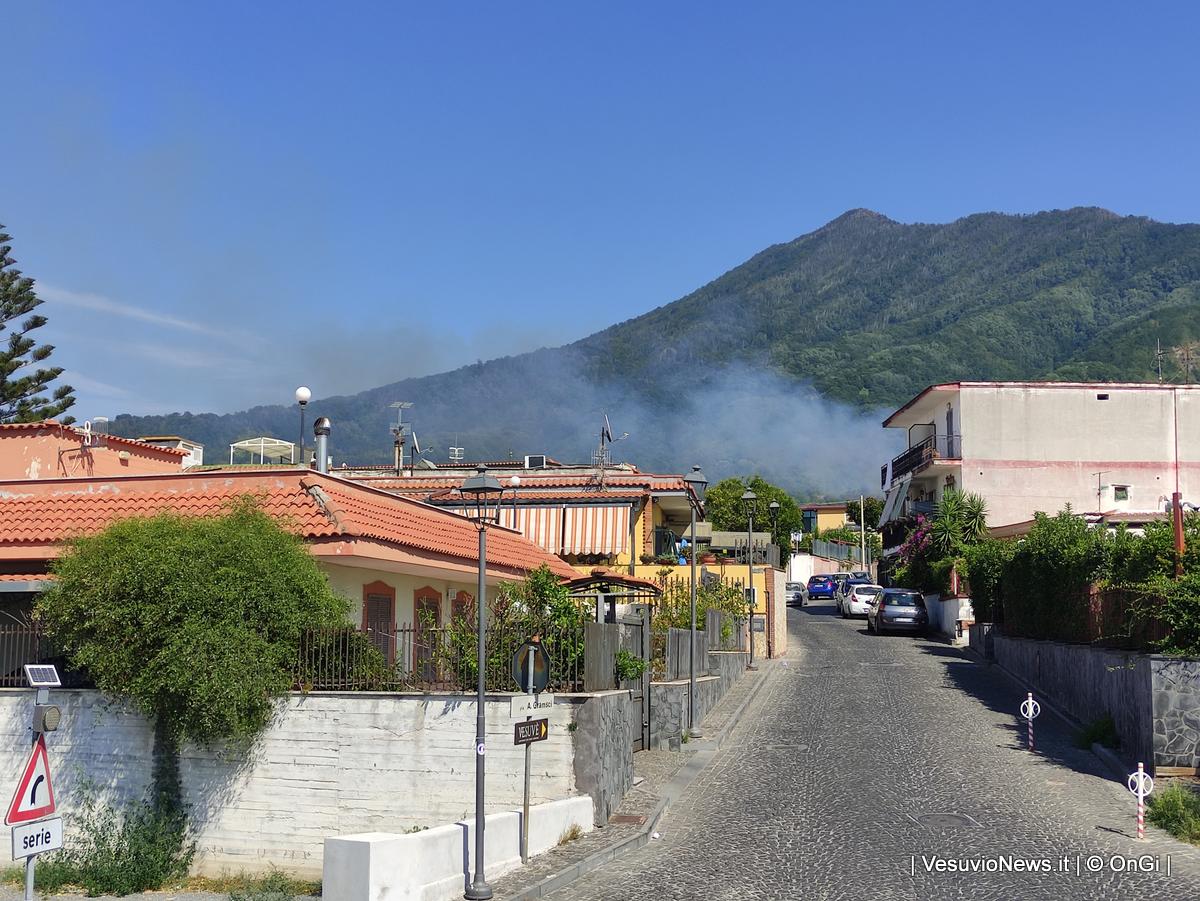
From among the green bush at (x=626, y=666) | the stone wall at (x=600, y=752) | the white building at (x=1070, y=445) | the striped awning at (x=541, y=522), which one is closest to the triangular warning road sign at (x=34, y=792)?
the stone wall at (x=600, y=752)

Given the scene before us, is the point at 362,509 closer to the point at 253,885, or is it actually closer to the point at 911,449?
the point at 253,885

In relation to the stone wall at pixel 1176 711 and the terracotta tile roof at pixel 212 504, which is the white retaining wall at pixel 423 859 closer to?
the terracotta tile roof at pixel 212 504

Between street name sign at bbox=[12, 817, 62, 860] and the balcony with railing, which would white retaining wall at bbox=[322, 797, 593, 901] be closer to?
street name sign at bbox=[12, 817, 62, 860]

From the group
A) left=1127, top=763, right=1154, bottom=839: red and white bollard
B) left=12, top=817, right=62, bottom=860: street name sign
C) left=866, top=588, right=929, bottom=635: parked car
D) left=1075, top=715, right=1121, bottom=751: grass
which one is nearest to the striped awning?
left=866, top=588, right=929, bottom=635: parked car

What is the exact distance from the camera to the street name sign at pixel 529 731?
13.1 meters

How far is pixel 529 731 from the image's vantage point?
13.2 metres

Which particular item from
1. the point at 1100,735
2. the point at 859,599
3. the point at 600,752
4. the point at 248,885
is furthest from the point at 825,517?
the point at 248,885

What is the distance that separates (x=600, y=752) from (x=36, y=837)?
632cm

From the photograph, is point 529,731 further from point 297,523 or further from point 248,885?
point 297,523

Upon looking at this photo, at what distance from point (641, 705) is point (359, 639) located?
5.50 meters

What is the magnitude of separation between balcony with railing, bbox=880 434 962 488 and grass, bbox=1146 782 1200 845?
3866 centimetres

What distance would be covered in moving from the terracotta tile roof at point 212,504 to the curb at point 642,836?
18.3 ft

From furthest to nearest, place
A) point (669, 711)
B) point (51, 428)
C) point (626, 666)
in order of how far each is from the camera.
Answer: point (51, 428) < point (669, 711) < point (626, 666)

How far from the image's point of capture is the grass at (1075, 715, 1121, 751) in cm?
1825
